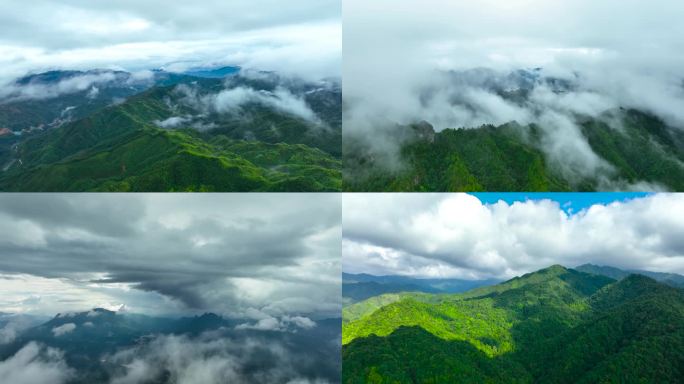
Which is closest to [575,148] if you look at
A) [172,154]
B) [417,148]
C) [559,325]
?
[417,148]

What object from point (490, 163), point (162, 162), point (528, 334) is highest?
point (162, 162)

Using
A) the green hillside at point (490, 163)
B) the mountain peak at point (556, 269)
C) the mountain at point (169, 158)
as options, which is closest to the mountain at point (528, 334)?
the mountain peak at point (556, 269)

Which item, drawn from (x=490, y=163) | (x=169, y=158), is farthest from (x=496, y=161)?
(x=169, y=158)

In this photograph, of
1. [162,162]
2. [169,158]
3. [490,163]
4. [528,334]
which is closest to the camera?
[528,334]

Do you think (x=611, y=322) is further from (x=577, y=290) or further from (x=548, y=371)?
(x=548, y=371)

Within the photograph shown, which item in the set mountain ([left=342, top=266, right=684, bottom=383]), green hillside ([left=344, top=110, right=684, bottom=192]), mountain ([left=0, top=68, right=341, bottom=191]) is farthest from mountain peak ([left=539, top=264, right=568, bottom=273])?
green hillside ([left=344, top=110, right=684, bottom=192])

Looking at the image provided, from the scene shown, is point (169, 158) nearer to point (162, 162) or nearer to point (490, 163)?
point (162, 162)

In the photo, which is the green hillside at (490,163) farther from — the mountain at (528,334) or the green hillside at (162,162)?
the mountain at (528,334)
